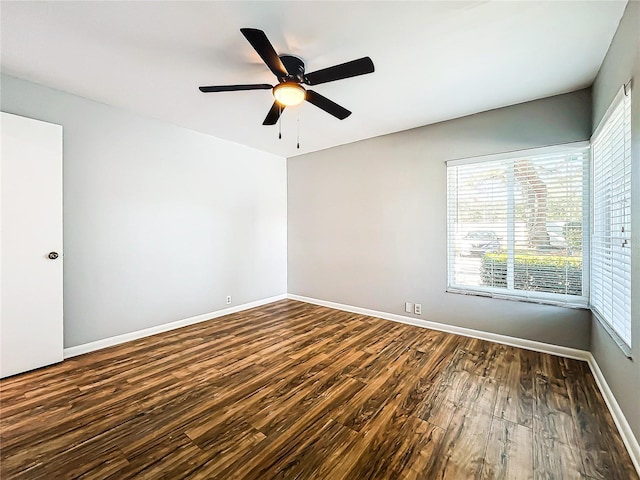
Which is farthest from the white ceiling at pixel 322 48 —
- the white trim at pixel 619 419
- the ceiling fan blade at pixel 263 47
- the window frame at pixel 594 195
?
the white trim at pixel 619 419

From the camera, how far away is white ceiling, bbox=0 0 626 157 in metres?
1.84

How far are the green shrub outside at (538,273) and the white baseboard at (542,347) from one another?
588mm

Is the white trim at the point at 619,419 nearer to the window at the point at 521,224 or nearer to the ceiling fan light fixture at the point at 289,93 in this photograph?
the window at the point at 521,224

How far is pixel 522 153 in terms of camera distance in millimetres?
3145

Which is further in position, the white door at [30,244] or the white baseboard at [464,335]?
the white door at [30,244]

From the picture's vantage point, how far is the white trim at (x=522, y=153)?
288 centimetres

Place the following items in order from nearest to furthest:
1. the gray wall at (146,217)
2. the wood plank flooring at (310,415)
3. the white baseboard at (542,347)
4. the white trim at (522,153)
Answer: the wood plank flooring at (310,415), the white baseboard at (542,347), the white trim at (522,153), the gray wall at (146,217)

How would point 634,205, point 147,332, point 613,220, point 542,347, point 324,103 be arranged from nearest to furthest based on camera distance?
point 634,205 → point 613,220 → point 324,103 → point 542,347 → point 147,332

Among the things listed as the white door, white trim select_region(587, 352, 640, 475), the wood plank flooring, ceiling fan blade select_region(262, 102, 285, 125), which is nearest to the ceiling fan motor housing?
ceiling fan blade select_region(262, 102, 285, 125)

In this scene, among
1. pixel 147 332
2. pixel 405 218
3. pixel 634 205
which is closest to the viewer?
pixel 634 205

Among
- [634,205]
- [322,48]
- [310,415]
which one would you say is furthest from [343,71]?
[310,415]

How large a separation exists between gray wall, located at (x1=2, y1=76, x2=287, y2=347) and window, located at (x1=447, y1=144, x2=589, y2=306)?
313cm

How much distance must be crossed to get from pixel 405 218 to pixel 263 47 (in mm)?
2879

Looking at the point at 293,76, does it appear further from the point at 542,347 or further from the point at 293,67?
the point at 542,347
